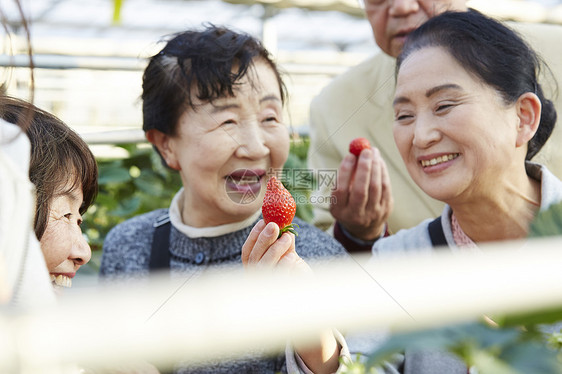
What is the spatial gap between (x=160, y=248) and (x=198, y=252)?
0.10 m

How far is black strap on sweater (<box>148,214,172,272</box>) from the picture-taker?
4.47 feet

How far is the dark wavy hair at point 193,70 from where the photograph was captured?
1.24 m

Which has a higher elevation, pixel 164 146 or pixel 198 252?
pixel 164 146

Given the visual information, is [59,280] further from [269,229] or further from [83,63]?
[83,63]

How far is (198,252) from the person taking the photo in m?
1.34

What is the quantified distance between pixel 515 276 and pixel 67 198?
2.28 ft

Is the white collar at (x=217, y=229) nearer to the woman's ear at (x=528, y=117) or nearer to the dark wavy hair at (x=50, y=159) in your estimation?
the dark wavy hair at (x=50, y=159)

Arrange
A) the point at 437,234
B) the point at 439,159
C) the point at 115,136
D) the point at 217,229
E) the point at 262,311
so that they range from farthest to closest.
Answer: the point at 115,136, the point at 217,229, the point at 437,234, the point at 439,159, the point at 262,311

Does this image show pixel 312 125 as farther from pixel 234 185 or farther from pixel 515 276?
pixel 515 276

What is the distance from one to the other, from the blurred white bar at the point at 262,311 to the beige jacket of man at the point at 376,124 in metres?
1.06

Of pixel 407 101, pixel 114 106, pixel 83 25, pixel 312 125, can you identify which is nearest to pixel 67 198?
pixel 407 101

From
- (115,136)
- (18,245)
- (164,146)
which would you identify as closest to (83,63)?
(115,136)

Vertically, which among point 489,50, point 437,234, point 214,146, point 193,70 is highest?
point 489,50

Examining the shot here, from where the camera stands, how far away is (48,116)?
0.94 meters
